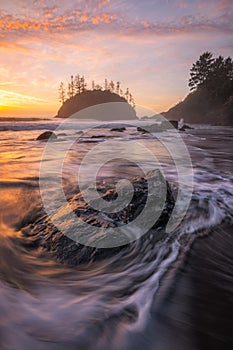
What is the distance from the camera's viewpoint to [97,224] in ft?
7.88

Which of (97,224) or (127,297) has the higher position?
(97,224)

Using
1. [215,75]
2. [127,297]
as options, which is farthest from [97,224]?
[215,75]

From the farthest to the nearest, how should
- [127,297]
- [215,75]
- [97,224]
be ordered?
[215,75]
[97,224]
[127,297]

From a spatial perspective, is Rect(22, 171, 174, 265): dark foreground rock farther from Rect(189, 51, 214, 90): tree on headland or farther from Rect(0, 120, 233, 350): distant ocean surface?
Rect(189, 51, 214, 90): tree on headland

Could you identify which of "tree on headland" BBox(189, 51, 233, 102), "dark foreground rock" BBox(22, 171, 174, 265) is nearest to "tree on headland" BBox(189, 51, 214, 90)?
"tree on headland" BBox(189, 51, 233, 102)

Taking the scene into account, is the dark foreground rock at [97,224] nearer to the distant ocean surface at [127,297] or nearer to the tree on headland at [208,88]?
the distant ocean surface at [127,297]

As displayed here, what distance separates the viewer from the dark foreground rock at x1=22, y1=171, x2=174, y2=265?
2111mm

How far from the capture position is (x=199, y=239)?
8.02 ft

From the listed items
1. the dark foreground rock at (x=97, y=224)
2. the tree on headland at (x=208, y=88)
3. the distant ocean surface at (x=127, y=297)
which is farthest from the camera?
the tree on headland at (x=208, y=88)

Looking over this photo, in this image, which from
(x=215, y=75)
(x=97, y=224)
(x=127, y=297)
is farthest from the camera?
(x=215, y=75)

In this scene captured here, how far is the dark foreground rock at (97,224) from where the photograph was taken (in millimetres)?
2111

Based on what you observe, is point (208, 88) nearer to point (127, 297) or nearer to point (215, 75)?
point (215, 75)

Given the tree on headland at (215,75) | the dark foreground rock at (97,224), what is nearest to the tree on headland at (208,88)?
the tree on headland at (215,75)

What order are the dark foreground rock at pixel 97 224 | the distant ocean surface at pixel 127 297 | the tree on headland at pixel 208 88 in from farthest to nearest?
the tree on headland at pixel 208 88 < the dark foreground rock at pixel 97 224 < the distant ocean surface at pixel 127 297
